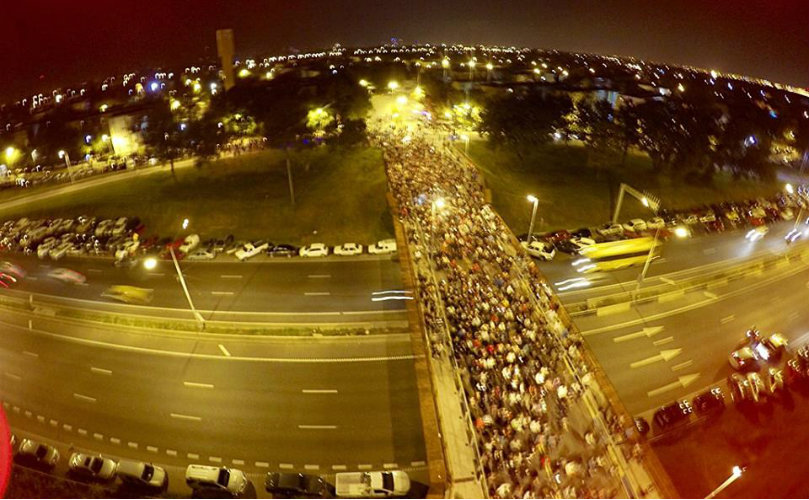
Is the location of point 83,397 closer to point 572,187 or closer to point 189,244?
point 189,244

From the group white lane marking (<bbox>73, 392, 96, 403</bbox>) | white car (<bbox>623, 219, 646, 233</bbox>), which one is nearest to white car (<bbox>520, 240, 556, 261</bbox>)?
white car (<bbox>623, 219, 646, 233</bbox>)

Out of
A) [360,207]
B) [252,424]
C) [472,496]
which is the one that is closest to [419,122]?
[360,207]

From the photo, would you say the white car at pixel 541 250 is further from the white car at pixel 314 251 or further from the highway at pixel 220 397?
the white car at pixel 314 251

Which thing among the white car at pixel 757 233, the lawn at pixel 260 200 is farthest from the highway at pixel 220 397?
the white car at pixel 757 233

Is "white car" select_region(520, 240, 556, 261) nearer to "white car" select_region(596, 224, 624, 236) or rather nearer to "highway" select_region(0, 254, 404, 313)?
"white car" select_region(596, 224, 624, 236)

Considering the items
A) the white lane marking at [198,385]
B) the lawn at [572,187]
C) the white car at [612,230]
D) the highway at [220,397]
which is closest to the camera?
the highway at [220,397]

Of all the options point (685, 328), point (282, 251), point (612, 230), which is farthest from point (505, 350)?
point (612, 230)
